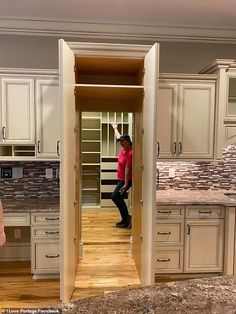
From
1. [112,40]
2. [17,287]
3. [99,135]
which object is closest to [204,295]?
[17,287]

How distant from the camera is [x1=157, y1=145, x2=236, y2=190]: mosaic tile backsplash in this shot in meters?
3.83

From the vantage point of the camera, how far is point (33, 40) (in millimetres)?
3648

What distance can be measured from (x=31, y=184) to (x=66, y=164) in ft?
4.76

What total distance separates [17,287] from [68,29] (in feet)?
9.71

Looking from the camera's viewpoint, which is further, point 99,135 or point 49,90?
point 99,135

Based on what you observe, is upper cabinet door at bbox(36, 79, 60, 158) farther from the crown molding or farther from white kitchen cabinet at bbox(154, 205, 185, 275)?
white kitchen cabinet at bbox(154, 205, 185, 275)

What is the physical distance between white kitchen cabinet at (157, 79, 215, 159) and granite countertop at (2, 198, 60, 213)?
53.0 inches

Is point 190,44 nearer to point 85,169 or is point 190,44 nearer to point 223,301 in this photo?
point 85,169

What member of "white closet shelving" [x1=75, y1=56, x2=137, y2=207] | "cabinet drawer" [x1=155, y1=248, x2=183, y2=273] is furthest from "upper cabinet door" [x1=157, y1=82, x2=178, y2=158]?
"cabinet drawer" [x1=155, y1=248, x2=183, y2=273]

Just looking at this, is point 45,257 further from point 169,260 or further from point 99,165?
point 99,165

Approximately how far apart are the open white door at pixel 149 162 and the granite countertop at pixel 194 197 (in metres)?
0.56

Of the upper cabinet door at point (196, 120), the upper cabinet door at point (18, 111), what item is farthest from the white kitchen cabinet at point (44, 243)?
the upper cabinet door at point (196, 120)

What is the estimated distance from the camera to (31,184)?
3750mm

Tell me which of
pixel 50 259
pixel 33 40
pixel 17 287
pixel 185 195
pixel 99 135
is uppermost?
pixel 33 40
